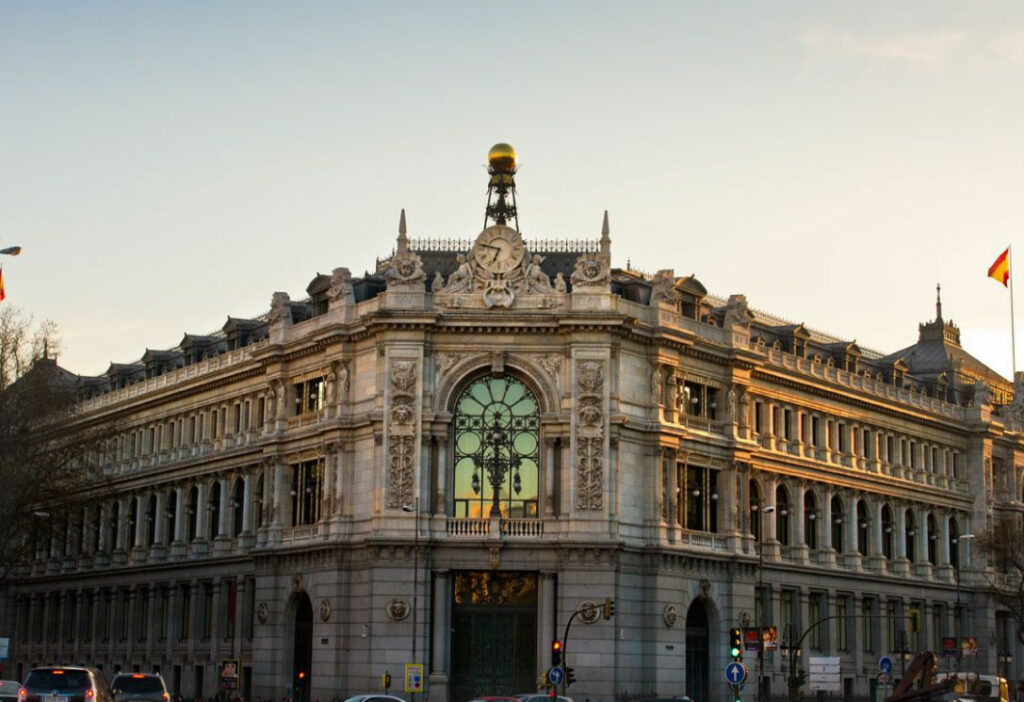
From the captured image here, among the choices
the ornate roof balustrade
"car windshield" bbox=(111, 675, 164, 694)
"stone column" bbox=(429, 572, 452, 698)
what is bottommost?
"car windshield" bbox=(111, 675, 164, 694)

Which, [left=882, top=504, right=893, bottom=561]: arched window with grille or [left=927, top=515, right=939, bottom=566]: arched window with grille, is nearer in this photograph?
[left=882, top=504, right=893, bottom=561]: arched window with grille

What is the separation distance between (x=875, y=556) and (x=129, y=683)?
6150cm

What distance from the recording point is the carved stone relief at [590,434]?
275ft

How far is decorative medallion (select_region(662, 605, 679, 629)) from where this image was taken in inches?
3408

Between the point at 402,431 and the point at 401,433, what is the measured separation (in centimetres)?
11

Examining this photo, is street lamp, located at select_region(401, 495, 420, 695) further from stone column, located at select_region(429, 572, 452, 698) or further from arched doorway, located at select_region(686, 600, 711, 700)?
arched doorway, located at select_region(686, 600, 711, 700)

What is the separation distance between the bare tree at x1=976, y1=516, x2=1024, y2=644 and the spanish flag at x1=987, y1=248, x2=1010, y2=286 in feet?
60.9

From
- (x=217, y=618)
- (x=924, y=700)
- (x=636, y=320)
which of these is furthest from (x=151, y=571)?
(x=924, y=700)

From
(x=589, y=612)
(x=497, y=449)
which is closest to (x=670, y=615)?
(x=589, y=612)

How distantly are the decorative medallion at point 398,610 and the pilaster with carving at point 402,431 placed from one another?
14.9ft

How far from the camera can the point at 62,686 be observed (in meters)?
50.3

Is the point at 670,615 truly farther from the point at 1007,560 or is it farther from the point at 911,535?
the point at 1007,560

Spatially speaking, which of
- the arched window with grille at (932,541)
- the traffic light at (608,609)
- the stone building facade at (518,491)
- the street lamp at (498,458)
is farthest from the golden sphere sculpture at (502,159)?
the arched window with grille at (932,541)

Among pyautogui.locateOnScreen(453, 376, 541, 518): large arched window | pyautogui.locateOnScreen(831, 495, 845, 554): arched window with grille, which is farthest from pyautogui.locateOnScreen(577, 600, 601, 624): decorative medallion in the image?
pyautogui.locateOnScreen(831, 495, 845, 554): arched window with grille
